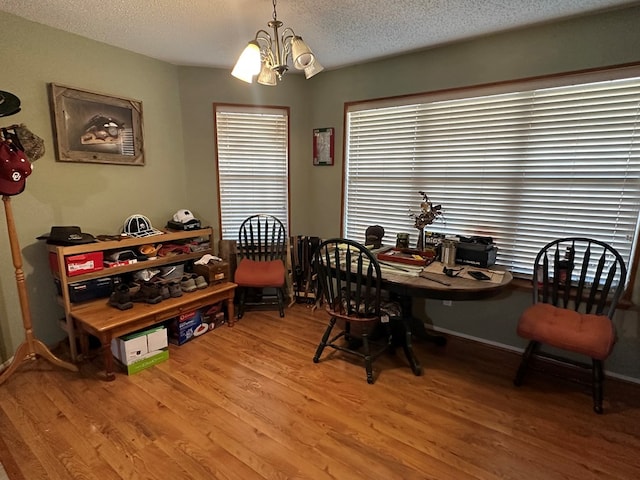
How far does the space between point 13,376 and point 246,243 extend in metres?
1.94

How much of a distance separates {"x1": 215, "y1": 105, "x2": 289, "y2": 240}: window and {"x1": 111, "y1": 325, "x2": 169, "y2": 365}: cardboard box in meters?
1.34

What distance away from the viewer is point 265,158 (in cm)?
346

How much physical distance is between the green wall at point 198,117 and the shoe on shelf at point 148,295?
66 centimetres

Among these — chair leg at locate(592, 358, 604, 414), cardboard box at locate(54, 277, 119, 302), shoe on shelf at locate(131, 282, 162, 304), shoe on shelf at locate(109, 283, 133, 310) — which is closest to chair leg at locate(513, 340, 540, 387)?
chair leg at locate(592, 358, 604, 414)

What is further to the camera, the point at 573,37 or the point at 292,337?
the point at 292,337

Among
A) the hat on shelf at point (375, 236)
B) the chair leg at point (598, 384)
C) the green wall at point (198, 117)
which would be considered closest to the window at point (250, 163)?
the green wall at point (198, 117)

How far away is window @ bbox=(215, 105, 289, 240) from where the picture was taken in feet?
10.9

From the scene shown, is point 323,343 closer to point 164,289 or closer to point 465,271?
point 465,271

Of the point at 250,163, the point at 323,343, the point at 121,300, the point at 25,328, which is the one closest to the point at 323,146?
the point at 250,163

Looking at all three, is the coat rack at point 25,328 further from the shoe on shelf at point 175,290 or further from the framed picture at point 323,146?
the framed picture at point 323,146

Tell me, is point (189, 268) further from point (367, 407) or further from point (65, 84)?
point (367, 407)

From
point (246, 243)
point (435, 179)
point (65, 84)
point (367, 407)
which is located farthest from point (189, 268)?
point (435, 179)

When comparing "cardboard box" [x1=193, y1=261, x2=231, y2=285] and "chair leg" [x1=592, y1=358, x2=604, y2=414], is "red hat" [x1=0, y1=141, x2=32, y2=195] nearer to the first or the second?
"cardboard box" [x1=193, y1=261, x2=231, y2=285]

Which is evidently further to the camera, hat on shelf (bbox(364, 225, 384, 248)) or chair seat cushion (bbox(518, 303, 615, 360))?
hat on shelf (bbox(364, 225, 384, 248))
